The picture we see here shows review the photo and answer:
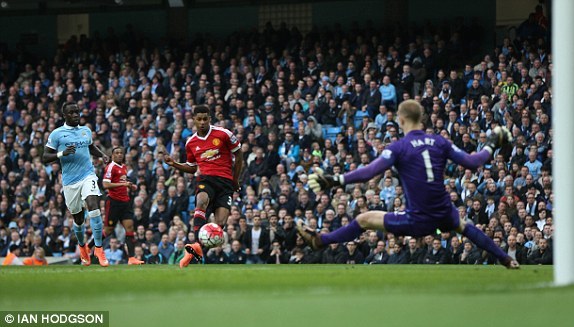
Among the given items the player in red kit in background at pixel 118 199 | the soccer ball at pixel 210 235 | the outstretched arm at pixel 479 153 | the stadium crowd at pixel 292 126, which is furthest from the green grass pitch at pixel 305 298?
the stadium crowd at pixel 292 126

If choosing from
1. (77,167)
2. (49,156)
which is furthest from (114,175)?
(49,156)

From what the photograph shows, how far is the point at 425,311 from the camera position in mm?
7238

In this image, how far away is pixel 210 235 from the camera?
14172 millimetres

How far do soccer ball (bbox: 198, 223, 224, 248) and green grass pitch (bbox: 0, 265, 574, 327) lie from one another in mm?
1585

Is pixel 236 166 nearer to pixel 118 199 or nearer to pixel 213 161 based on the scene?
pixel 213 161

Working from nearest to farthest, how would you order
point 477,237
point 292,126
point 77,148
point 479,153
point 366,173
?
1. point 366,173
2. point 479,153
3. point 477,237
4. point 77,148
5. point 292,126

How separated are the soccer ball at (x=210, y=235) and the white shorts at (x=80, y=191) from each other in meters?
3.27

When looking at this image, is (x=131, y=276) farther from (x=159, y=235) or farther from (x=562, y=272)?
(x=159, y=235)

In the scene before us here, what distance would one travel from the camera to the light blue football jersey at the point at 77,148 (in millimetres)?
16938

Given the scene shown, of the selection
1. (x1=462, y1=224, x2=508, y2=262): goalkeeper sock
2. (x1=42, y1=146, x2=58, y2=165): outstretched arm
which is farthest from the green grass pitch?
(x1=42, y1=146, x2=58, y2=165): outstretched arm

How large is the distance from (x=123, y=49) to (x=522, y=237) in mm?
17209

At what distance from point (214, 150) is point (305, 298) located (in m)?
7.11

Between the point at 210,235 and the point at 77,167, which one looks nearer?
the point at 210,235

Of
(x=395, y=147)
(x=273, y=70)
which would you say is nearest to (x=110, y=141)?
(x=273, y=70)
